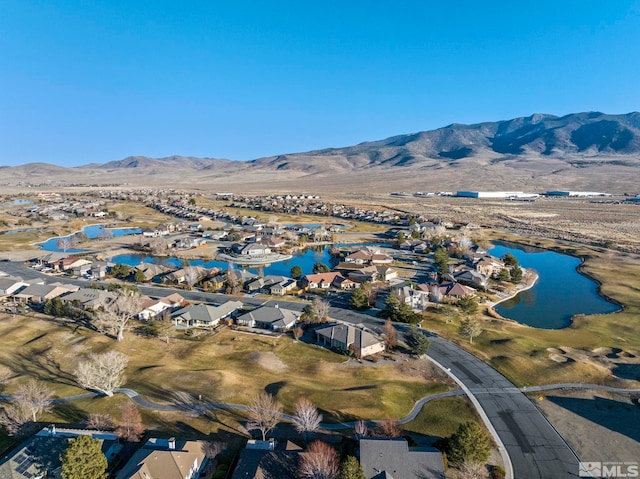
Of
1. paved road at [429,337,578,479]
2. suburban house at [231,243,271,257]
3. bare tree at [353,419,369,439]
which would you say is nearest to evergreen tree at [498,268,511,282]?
paved road at [429,337,578,479]

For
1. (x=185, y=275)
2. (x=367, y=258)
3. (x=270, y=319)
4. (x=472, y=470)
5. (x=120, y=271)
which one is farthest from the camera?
(x=367, y=258)

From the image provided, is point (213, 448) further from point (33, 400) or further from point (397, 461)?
point (33, 400)

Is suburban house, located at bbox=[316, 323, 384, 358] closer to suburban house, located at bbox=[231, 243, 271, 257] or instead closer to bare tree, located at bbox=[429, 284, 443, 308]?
bare tree, located at bbox=[429, 284, 443, 308]

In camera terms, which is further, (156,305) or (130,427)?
(156,305)

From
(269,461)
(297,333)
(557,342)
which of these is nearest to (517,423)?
(557,342)

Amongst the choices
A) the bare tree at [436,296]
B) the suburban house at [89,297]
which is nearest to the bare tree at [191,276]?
the suburban house at [89,297]

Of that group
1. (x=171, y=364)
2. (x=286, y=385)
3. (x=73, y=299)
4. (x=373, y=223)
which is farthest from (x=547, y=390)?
(x=373, y=223)
